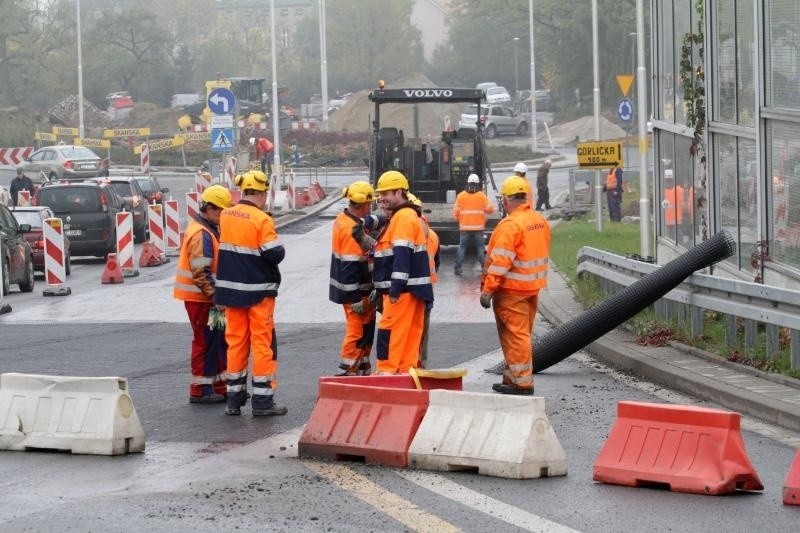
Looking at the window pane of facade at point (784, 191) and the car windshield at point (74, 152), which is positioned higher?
the car windshield at point (74, 152)

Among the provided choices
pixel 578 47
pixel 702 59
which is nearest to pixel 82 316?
pixel 702 59

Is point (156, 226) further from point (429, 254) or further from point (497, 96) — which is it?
point (497, 96)

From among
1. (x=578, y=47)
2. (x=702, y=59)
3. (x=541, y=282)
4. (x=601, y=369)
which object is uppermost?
(x=578, y=47)

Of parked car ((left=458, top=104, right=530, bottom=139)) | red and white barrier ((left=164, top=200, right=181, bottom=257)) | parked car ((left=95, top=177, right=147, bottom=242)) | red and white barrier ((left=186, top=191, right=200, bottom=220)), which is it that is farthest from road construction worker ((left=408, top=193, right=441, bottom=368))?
parked car ((left=458, top=104, right=530, bottom=139))

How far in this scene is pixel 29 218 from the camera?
29.0 metres

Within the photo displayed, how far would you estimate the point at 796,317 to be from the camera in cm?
1192

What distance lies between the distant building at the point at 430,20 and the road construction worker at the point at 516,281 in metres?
130

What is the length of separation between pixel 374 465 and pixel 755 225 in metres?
7.69

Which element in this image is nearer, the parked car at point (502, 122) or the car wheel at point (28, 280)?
the car wheel at point (28, 280)

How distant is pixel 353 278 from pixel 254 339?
1549 mm

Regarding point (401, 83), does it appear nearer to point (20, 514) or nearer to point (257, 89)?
point (257, 89)

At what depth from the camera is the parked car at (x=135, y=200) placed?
3641 centimetres

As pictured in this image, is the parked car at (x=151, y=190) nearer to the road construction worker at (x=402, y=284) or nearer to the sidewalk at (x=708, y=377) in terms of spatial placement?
the sidewalk at (x=708, y=377)

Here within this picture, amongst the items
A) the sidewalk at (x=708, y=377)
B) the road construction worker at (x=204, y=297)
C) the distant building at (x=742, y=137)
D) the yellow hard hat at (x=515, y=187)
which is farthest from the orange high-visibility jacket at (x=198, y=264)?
the distant building at (x=742, y=137)
